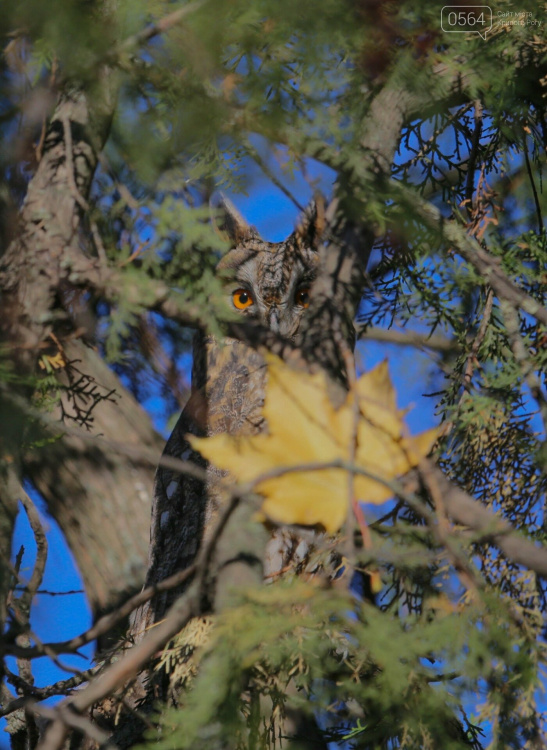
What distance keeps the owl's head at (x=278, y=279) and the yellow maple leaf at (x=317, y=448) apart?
58.6 inches

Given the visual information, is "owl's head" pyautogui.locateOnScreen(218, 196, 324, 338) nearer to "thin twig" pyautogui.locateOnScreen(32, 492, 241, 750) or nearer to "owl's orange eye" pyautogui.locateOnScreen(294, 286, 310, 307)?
"owl's orange eye" pyautogui.locateOnScreen(294, 286, 310, 307)

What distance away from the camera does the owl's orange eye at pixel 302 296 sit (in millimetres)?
2311

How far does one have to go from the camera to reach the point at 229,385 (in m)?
2.06

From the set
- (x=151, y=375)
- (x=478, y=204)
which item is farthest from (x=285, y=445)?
(x=151, y=375)

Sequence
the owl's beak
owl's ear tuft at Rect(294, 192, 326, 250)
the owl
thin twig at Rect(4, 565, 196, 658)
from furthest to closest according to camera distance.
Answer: the owl's beak, owl's ear tuft at Rect(294, 192, 326, 250), the owl, thin twig at Rect(4, 565, 196, 658)

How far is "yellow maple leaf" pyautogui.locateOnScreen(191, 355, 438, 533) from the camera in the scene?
71 centimetres

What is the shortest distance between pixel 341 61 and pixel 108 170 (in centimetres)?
46

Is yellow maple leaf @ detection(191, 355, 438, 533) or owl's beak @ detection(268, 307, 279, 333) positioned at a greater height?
owl's beak @ detection(268, 307, 279, 333)

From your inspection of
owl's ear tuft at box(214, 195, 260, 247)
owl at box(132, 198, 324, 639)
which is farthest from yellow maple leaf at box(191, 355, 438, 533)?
owl's ear tuft at box(214, 195, 260, 247)

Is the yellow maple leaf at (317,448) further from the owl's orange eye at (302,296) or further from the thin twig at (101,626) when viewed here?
the owl's orange eye at (302,296)

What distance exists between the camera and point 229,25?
1.03 meters

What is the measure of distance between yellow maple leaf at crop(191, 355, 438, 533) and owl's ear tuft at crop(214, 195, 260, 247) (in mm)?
1764

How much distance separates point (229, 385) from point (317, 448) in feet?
4.38

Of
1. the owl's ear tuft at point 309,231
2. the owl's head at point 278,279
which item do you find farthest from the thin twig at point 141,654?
A: the owl's head at point 278,279
